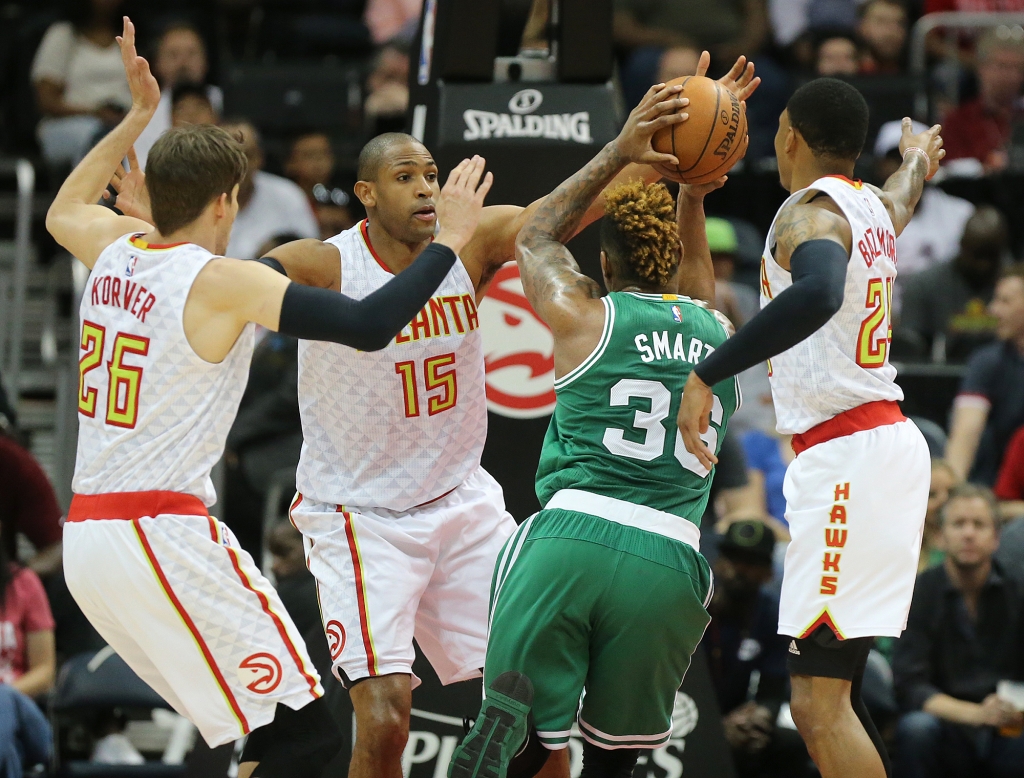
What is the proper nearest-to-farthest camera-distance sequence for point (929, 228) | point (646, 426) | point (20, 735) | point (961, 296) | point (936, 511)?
point (646, 426) < point (20, 735) < point (936, 511) < point (961, 296) < point (929, 228)

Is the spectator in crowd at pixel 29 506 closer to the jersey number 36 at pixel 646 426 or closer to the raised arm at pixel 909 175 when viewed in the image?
the jersey number 36 at pixel 646 426

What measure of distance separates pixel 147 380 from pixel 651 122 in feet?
5.78

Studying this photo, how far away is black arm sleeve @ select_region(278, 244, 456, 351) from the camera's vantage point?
4.34 m

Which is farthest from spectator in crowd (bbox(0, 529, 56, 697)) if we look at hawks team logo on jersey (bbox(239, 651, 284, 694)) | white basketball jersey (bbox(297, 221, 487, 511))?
hawks team logo on jersey (bbox(239, 651, 284, 694))

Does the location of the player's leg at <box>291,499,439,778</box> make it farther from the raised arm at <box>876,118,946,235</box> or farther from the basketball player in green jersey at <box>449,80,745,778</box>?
the raised arm at <box>876,118,946,235</box>

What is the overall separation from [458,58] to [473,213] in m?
2.13

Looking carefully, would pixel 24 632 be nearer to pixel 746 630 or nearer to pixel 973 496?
pixel 746 630

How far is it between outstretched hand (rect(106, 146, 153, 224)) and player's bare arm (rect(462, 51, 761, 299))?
3.77 ft

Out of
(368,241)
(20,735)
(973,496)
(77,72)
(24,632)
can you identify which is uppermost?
(77,72)

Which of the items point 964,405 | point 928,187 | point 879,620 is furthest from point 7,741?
point 928,187

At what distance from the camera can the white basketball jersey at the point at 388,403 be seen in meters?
5.19

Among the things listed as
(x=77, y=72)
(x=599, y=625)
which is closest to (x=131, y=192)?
(x=599, y=625)

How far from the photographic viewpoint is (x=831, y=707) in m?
4.80

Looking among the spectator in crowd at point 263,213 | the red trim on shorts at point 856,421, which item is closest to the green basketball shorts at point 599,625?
the red trim on shorts at point 856,421
